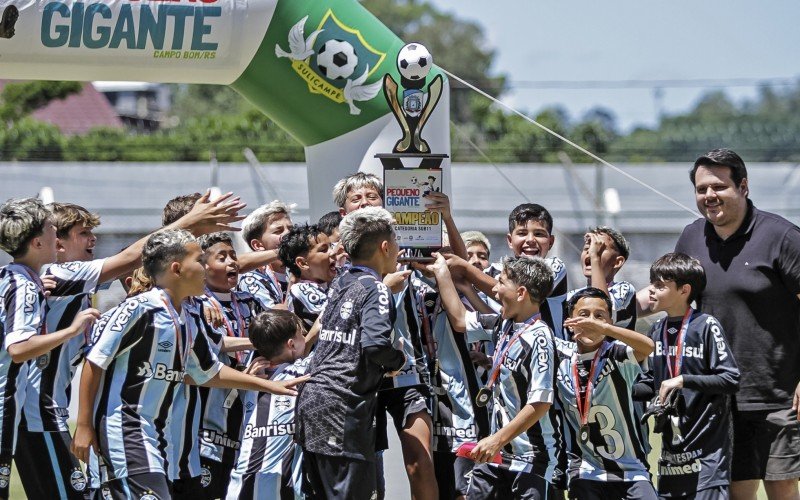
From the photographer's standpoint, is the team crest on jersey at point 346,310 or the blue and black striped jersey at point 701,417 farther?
the blue and black striped jersey at point 701,417

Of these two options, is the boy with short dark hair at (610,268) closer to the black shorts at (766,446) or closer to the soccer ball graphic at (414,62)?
the black shorts at (766,446)

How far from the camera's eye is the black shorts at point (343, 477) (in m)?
4.92

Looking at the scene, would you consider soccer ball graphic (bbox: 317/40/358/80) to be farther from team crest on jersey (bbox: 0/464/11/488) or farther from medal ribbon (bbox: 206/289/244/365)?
team crest on jersey (bbox: 0/464/11/488)

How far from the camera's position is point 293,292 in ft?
19.0

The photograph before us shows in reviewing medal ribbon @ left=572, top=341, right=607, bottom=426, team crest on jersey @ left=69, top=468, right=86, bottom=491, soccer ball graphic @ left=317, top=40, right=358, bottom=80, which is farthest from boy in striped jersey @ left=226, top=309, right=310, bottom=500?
soccer ball graphic @ left=317, top=40, right=358, bottom=80

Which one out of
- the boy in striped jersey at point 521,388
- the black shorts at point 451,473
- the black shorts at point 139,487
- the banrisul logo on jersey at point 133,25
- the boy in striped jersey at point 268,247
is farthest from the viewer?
the banrisul logo on jersey at point 133,25

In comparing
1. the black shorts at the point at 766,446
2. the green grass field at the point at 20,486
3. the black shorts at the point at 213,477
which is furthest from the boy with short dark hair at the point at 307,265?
the green grass field at the point at 20,486

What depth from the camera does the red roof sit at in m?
35.4

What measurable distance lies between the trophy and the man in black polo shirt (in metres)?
1.57

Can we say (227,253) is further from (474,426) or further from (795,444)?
(795,444)

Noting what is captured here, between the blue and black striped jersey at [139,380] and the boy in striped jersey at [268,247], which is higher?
the boy in striped jersey at [268,247]

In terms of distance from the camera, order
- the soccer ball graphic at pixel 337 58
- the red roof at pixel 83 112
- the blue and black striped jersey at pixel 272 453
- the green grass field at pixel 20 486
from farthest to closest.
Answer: the red roof at pixel 83 112 < the green grass field at pixel 20 486 < the soccer ball graphic at pixel 337 58 < the blue and black striped jersey at pixel 272 453

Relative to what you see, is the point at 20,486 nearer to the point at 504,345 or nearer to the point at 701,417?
the point at 504,345

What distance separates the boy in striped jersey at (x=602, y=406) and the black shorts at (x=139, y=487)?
1899 millimetres
